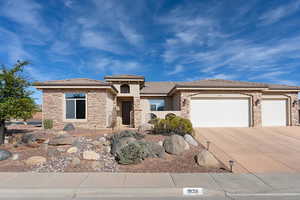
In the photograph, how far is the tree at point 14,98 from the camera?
751 cm

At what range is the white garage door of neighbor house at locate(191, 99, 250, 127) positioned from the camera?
40.7ft

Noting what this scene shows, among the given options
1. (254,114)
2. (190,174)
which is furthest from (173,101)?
(190,174)

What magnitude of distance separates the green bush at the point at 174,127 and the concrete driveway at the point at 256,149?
0.96m

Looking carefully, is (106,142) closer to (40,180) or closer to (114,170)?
(114,170)

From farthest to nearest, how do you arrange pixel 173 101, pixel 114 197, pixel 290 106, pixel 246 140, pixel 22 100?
pixel 173 101, pixel 290 106, pixel 246 140, pixel 22 100, pixel 114 197

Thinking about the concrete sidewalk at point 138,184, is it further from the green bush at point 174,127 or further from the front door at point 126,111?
the front door at point 126,111

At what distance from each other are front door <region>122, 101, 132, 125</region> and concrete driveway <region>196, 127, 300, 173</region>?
320 inches

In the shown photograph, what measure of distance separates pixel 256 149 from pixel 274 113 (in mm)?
8158

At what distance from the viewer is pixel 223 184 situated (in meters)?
4.21

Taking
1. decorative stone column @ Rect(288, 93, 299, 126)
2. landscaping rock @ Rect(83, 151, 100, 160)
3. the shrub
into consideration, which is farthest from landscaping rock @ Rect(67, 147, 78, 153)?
decorative stone column @ Rect(288, 93, 299, 126)

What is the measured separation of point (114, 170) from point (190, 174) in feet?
7.99

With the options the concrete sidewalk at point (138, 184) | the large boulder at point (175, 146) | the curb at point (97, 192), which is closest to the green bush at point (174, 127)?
the large boulder at point (175, 146)

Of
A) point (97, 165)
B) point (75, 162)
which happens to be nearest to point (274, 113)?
point (97, 165)

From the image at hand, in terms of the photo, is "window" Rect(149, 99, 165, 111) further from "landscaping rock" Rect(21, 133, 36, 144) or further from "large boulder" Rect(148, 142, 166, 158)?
"landscaping rock" Rect(21, 133, 36, 144)
